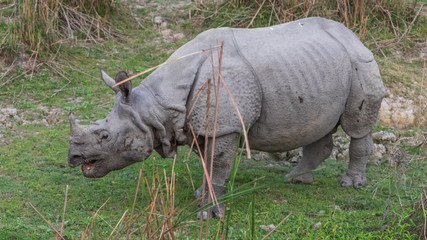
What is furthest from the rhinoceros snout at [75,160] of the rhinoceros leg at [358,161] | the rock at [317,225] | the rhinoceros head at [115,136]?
the rhinoceros leg at [358,161]

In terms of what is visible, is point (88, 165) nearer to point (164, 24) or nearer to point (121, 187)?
point (121, 187)

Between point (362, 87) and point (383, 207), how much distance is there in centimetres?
103

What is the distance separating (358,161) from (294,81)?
1.26 m

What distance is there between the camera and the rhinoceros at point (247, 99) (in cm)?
475

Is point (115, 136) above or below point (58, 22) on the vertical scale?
above

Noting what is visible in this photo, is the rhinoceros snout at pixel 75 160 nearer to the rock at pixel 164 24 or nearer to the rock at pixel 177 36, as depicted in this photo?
the rock at pixel 177 36

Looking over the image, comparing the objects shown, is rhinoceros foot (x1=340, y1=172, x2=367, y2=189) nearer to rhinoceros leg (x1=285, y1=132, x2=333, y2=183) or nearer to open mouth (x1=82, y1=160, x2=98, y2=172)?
rhinoceros leg (x1=285, y1=132, x2=333, y2=183)

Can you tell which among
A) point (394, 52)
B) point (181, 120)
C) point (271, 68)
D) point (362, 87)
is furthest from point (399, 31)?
point (181, 120)

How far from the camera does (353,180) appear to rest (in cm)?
581

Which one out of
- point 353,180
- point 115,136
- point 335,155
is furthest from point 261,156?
point 115,136

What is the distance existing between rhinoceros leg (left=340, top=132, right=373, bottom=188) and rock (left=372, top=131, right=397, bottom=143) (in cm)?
121

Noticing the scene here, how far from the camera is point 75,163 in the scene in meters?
4.82

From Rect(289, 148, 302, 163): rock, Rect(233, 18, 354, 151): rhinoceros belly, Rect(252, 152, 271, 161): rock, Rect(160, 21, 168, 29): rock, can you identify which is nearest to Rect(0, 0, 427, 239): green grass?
Rect(252, 152, 271, 161): rock

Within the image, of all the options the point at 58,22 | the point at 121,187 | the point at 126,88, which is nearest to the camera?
the point at 126,88
